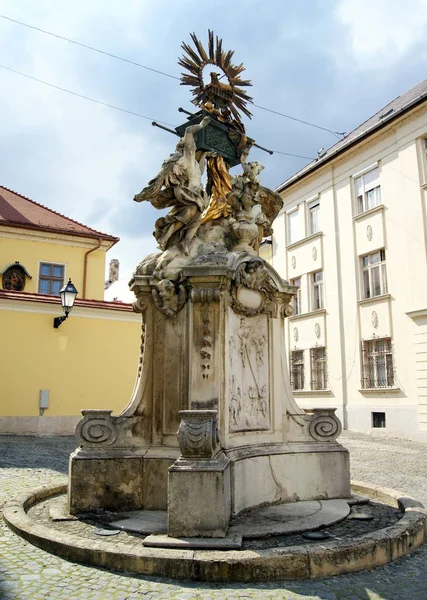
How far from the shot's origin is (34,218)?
25.3m

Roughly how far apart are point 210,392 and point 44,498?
246 centimetres

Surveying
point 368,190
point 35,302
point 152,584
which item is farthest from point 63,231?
point 152,584

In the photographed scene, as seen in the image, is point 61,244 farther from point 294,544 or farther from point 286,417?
point 294,544

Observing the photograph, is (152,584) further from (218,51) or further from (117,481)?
(218,51)

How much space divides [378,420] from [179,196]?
1424 cm

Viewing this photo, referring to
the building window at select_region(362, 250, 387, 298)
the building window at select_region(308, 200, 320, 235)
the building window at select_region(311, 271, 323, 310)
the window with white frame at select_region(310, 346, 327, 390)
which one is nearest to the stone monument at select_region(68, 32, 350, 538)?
the building window at select_region(362, 250, 387, 298)

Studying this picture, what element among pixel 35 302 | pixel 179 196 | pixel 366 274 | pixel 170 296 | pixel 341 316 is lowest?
pixel 170 296

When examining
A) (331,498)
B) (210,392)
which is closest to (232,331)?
(210,392)

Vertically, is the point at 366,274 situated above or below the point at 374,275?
above

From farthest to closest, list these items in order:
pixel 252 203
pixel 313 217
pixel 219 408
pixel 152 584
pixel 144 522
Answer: pixel 313 217 < pixel 252 203 < pixel 219 408 < pixel 144 522 < pixel 152 584

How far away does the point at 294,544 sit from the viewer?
4254 millimetres

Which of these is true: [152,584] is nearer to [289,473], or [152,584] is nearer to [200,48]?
[289,473]

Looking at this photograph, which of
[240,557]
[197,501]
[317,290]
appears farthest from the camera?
[317,290]

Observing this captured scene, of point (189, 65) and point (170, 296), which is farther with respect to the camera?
point (189, 65)
